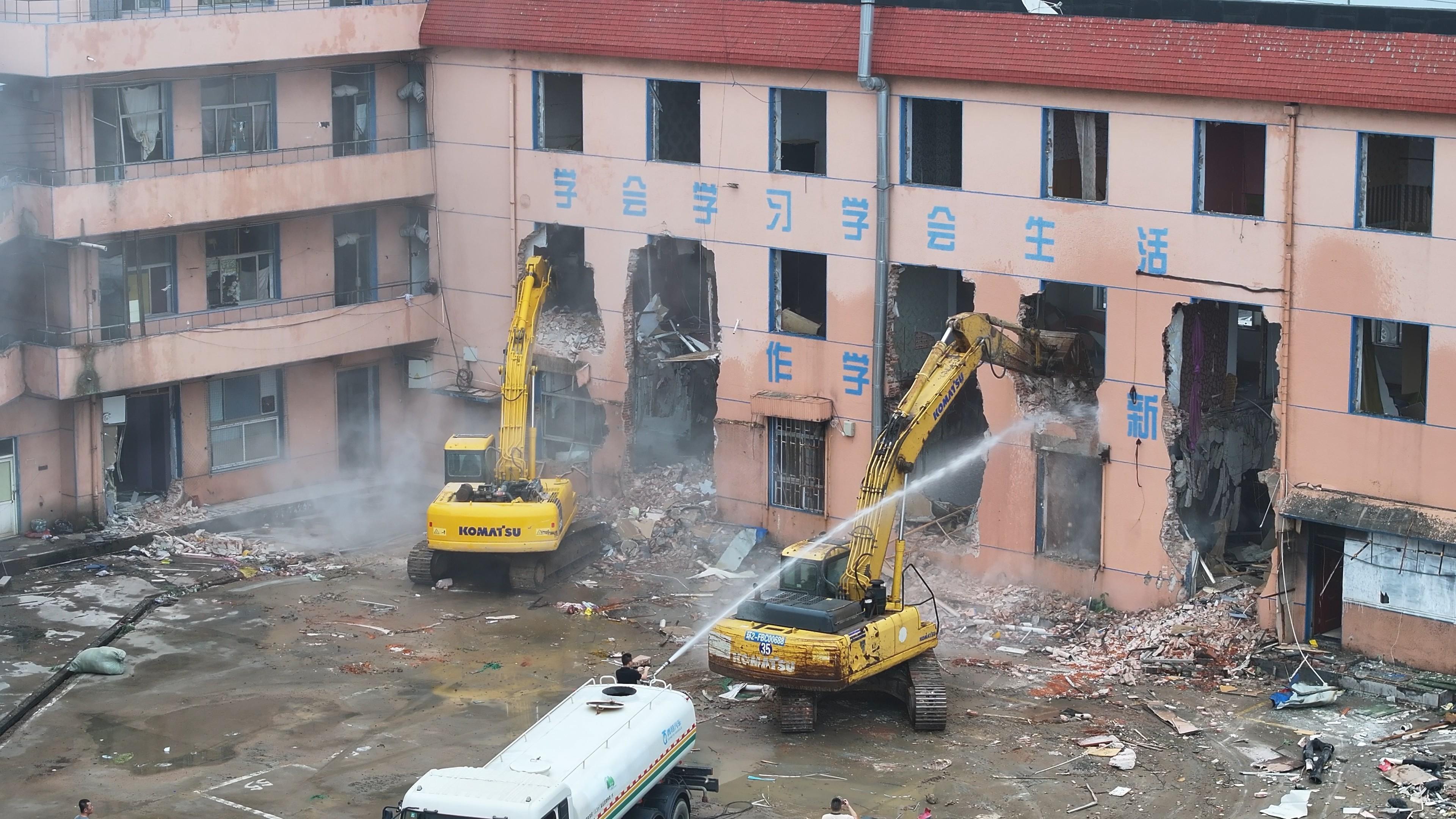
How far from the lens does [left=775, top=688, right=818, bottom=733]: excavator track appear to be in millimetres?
24750

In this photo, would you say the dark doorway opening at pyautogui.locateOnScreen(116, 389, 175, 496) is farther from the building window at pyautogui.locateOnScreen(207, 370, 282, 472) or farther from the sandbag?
the sandbag

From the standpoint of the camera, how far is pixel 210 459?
117ft

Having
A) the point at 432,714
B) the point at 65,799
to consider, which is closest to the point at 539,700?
the point at 432,714

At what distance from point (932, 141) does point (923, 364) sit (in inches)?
146

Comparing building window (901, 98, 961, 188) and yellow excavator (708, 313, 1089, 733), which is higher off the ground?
building window (901, 98, 961, 188)

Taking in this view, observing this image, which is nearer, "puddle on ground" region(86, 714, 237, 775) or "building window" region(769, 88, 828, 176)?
"puddle on ground" region(86, 714, 237, 775)

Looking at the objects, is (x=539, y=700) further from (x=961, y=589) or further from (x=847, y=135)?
(x=847, y=135)

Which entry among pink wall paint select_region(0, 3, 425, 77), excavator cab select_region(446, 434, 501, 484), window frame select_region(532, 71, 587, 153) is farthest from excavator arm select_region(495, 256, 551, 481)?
pink wall paint select_region(0, 3, 425, 77)

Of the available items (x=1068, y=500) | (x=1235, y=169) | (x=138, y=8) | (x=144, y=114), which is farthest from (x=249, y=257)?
(x=1235, y=169)

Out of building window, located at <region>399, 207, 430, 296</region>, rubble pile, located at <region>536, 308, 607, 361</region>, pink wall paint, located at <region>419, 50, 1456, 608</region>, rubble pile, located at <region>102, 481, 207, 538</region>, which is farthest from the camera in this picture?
building window, located at <region>399, 207, 430, 296</region>

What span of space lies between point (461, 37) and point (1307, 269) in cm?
1594

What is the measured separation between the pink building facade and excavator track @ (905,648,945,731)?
5334 mm

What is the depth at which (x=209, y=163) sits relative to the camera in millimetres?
34438

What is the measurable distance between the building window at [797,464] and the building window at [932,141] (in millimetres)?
4427
